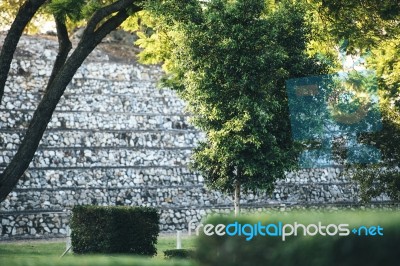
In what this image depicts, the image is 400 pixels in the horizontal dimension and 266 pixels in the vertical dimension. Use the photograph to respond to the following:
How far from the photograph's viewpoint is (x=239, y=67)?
21.6 meters


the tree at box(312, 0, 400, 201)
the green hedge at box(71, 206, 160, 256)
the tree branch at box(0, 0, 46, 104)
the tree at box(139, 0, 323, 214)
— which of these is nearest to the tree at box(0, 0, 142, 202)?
the tree branch at box(0, 0, 46, 104)

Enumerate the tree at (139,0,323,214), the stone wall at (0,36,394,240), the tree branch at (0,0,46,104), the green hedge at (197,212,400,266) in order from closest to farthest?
the green hedge at (197,212,400,266)
the tree branch at (0,0,46,104)
the tree at (139,0,323,214)
the stone wall at (0,36,394,240)

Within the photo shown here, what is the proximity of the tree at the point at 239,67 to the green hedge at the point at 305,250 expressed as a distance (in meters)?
14.9

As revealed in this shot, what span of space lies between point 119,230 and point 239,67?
6.73 m

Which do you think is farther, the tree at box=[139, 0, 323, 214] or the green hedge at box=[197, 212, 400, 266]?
the tree at box=[139, 0, 323, 214]

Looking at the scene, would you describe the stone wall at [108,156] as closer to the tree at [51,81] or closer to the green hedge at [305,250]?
the tree at [51,81]

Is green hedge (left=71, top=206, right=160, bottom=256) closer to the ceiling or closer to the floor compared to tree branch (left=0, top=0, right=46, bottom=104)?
closer to the floor

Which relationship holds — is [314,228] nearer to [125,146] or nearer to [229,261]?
[229,261]

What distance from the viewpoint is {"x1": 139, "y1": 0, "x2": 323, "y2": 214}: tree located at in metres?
21.3

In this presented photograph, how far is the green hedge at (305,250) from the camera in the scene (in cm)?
591

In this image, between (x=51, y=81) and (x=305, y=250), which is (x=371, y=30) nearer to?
(x=51, y=81)

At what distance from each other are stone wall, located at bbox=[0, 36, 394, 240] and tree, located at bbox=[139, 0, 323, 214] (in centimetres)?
824

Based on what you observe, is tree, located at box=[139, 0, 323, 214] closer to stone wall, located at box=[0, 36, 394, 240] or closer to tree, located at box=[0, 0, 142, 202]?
tree, located at box=[0, 0, 142, 202]

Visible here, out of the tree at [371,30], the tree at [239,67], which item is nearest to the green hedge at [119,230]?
the tree at [239,67]
